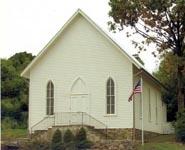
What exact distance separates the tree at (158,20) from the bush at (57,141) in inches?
386

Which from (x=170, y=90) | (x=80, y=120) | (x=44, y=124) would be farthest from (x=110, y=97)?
(x=170, y=90)

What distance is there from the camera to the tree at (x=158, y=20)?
40250 millimetres

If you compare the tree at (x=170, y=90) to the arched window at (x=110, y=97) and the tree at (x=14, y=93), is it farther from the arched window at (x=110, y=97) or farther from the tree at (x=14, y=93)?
the tree at (x=14, y=93)

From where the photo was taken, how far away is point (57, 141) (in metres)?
35.8

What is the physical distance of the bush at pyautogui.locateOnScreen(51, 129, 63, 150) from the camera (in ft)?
115

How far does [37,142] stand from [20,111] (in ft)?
71.9

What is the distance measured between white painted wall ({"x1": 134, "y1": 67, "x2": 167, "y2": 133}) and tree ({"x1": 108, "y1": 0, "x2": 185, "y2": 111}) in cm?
266

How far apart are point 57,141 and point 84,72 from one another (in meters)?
6.20

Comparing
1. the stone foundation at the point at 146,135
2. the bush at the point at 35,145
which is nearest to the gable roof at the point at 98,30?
the stone foundation at the point at 146,135

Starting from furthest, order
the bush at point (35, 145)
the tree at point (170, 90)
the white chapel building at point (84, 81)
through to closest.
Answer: the tree at point (170, 90)
the white chapel building at point (84, 81)
the bush at point (35, 145)

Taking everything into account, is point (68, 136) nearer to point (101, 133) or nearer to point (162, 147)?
point (101, 133)

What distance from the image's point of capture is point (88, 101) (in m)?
39.3

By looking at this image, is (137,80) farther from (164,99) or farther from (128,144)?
(164,99)

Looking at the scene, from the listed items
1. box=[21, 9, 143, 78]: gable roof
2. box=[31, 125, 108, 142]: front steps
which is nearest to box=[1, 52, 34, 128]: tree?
box=[21, 9, 143, 78]: gable roof
